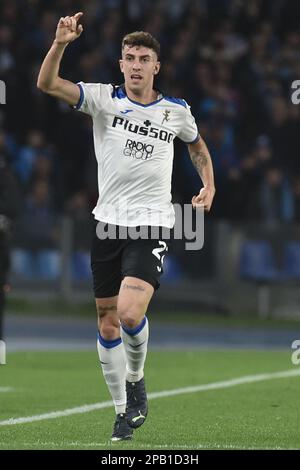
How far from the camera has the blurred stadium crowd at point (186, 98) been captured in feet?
67.2

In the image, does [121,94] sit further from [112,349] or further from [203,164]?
[112,349]

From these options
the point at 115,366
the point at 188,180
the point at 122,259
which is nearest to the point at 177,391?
the point at 115,366

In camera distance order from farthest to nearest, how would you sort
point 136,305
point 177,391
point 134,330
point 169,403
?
1. point 177,391
2. point 169,403
3. point 134,330
4. point 136,305

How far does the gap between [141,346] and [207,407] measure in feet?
6.84

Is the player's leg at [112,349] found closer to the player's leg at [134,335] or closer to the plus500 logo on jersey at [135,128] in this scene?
the player's leg at [134,335]

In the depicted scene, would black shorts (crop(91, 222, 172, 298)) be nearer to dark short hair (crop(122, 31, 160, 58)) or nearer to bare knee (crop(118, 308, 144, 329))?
bare knee (crop(118, 308, 144, 329))

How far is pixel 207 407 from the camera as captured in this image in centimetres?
1044

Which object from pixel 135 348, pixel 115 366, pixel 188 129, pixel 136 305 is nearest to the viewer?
pixel 136 305

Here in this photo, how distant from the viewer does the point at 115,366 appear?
8.61 m

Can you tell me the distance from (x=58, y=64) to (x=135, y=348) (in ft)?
5.81

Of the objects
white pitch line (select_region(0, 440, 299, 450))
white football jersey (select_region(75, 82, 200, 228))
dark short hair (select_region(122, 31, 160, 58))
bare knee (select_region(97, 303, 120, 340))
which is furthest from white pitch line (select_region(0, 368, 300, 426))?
dark short hair (select_region(122, 31, 160, 58))
